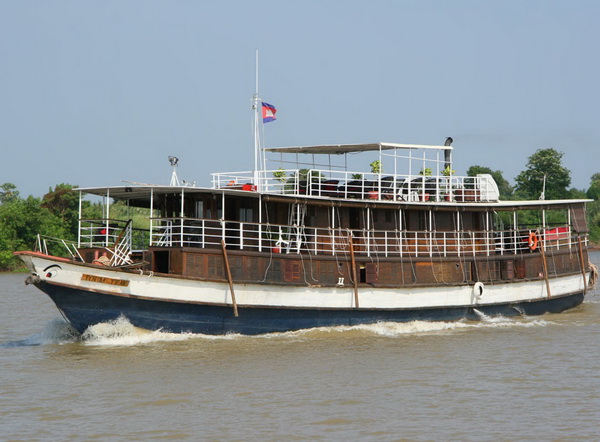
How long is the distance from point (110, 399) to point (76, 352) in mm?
4591

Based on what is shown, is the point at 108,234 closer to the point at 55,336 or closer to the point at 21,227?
the point at 55,336

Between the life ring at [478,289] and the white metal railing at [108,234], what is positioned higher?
the white metal railing at [108,234]

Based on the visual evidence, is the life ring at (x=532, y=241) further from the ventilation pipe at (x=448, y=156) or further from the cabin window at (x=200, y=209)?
the cabin window at (x=200, y=209)

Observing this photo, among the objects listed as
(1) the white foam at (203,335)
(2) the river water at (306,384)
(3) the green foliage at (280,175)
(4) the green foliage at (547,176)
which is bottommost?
(2) the river water at (306,384)

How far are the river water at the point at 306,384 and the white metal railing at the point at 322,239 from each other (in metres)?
2.42

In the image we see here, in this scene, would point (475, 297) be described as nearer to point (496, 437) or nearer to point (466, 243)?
point (466, 243)

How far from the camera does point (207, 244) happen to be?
21.8 meters

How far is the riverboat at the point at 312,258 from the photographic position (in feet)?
65.0

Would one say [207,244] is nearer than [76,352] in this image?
No

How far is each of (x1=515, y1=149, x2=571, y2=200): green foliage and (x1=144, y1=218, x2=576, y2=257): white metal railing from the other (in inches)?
2273

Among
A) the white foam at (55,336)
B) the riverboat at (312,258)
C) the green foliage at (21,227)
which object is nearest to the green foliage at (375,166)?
the riverboat at (312,258)

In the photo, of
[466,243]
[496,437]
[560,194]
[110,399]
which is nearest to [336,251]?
[466,243]

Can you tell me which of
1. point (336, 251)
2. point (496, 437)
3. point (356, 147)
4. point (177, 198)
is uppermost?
point (356, 147)

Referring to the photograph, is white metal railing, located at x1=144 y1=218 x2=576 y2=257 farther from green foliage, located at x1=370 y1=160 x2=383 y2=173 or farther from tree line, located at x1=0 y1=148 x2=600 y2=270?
tree line, located at x1=0 y1=148 x2=600 y2=270
